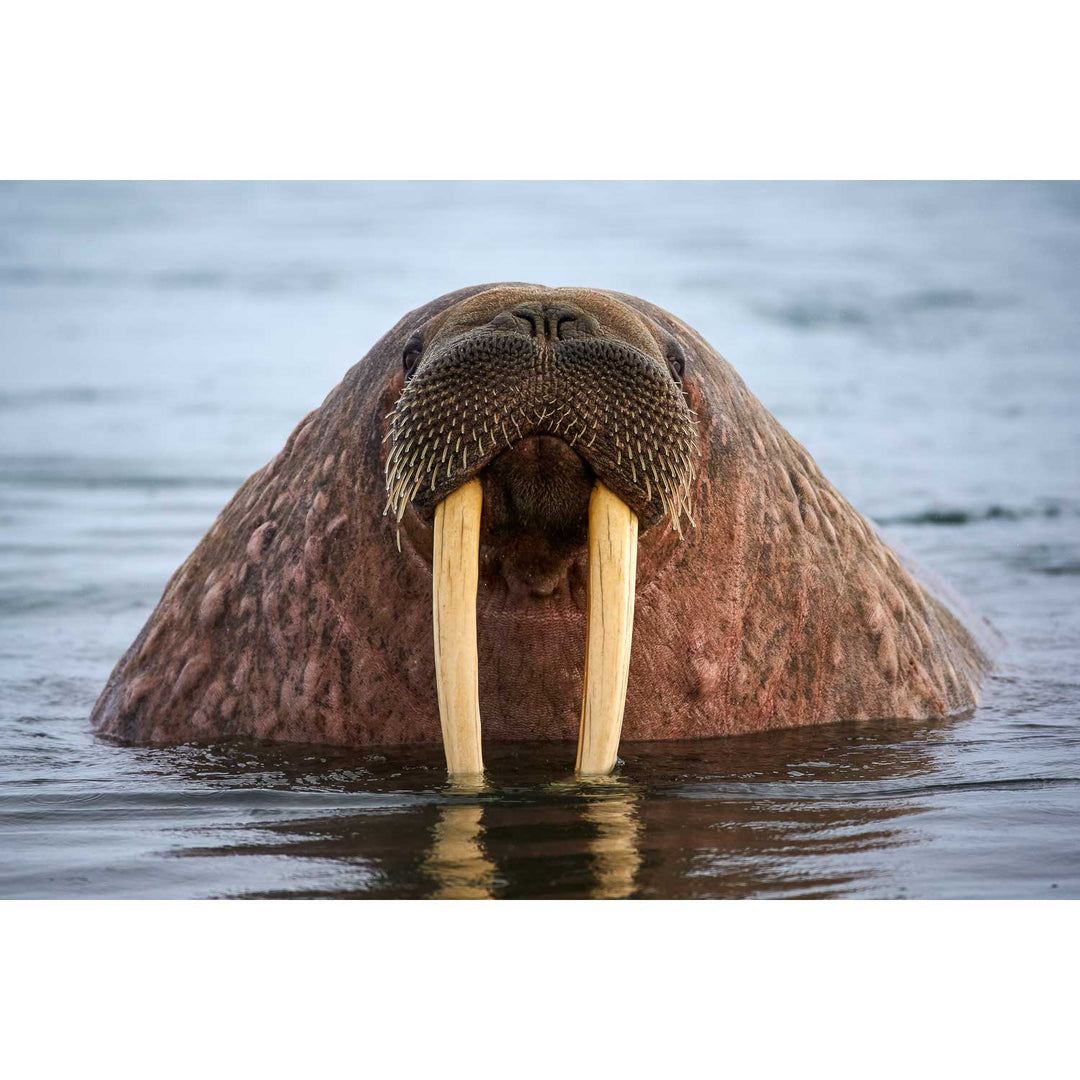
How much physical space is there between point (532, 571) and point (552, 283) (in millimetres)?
16928

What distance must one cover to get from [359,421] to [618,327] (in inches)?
49.4

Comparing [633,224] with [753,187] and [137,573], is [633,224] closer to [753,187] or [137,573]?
[753,187]

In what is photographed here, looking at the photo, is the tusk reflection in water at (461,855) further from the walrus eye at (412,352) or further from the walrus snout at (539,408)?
the walrus eye at (412,352)

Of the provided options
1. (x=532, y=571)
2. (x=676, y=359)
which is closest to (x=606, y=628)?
(x=532, y=571)

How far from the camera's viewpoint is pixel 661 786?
5.46m

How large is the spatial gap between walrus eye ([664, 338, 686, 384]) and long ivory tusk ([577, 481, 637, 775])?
898mm

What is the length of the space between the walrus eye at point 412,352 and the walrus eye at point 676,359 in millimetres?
887

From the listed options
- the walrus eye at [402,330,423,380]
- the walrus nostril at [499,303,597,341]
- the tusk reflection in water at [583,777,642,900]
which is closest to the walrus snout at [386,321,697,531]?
the walrus nostril at [499,303,597,341]

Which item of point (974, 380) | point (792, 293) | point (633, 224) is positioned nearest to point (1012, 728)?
point (974, 380)

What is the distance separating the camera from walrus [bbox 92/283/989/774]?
17.0 ft

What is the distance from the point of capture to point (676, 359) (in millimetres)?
6023

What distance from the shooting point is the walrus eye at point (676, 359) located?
600cm

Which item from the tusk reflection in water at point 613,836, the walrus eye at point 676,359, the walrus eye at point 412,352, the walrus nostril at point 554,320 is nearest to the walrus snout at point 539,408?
the walrus nostril at point 554,320

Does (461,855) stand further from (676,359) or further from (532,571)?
(676,359)
